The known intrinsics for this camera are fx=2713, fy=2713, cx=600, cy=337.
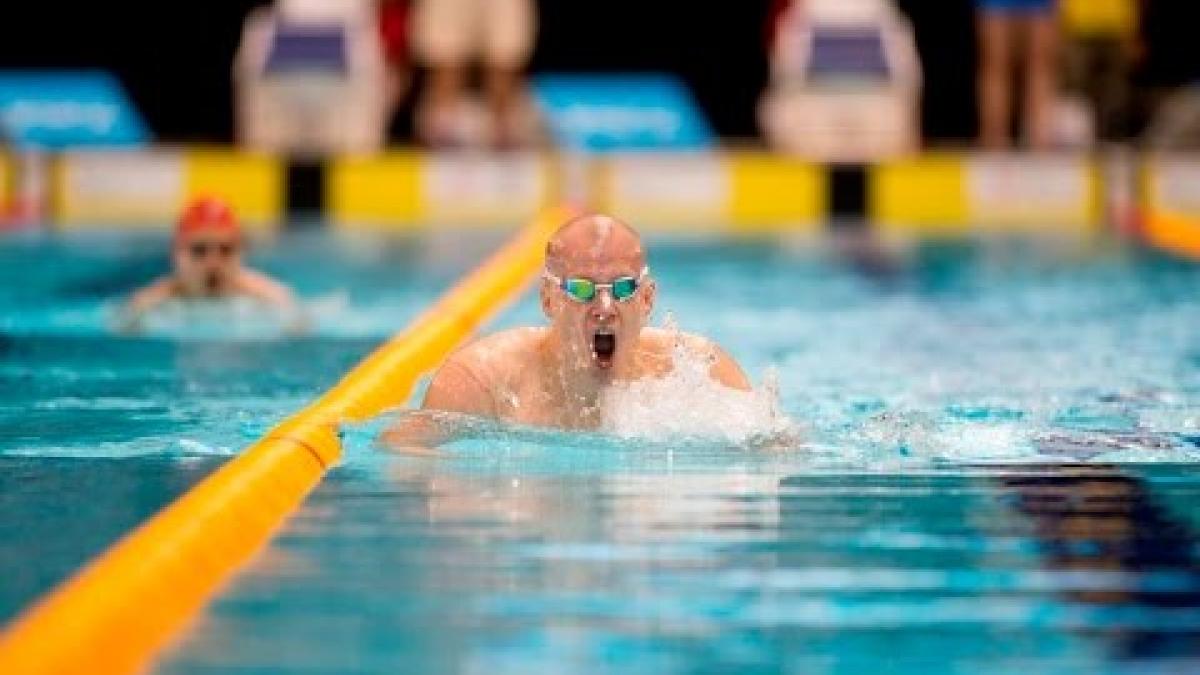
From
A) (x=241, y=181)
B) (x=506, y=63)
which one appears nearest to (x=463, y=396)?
(x=506, y=63)

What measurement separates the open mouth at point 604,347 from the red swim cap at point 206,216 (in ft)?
13.2

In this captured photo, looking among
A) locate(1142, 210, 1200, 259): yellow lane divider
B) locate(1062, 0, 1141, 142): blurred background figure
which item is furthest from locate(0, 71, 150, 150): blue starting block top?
locate(1142, 210, 1200, 259): yellow lane divider

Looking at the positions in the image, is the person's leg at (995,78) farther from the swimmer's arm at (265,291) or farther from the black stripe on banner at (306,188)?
the swimmer's arm at (265,291)

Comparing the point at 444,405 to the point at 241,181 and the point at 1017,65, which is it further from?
the point at 241,181

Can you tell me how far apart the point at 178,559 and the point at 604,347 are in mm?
1884

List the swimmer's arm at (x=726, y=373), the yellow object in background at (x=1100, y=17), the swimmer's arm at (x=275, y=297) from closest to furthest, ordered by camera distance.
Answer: the swimmer's arm at (x=726, y=373)
the swimmer's arm at (x=275, y=297)
the yellow object in background at (x=1100, y=17)

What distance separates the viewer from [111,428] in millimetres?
6125

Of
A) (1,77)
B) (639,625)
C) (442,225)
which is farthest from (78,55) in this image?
(639,625)

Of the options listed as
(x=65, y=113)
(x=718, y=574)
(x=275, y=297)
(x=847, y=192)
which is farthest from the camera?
(x=847, y=192)

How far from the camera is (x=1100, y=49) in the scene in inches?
611

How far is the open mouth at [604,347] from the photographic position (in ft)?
18.5

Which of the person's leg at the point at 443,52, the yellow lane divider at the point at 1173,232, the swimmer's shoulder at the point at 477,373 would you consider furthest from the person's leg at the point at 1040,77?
the swimmer's shoulder at the point at 477,373

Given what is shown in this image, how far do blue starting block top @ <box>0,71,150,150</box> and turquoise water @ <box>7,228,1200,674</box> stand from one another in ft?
26.2

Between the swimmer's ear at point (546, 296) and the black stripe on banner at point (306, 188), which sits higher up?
the black stripe on banner at point (306, 188)
